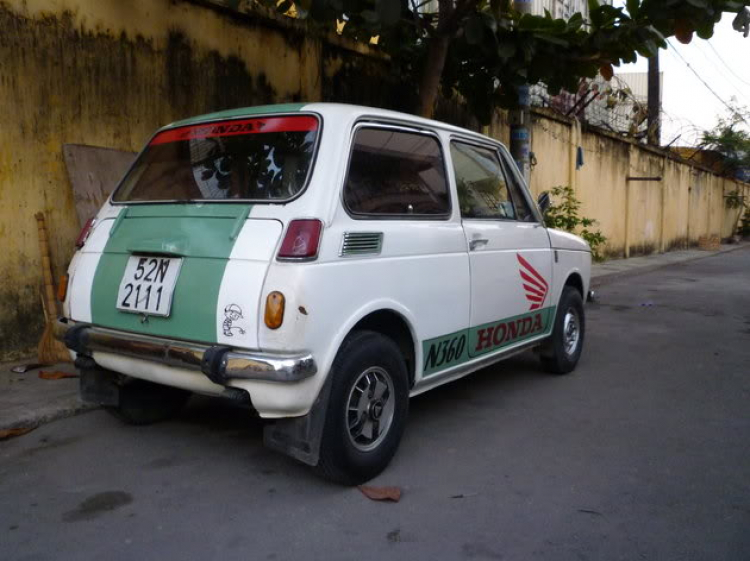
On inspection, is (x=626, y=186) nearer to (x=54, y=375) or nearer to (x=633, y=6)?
(x=633, y=6)

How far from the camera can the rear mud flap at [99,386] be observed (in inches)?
148

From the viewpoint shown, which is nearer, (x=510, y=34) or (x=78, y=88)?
(x=78, y=88)

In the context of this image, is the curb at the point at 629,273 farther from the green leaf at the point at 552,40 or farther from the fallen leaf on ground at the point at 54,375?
the fallen leaf on ground at the point at 54,375

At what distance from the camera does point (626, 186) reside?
61.3ft

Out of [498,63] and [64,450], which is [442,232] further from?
[498,63]

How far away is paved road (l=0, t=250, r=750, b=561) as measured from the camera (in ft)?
9.27

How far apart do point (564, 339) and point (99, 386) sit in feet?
11.8

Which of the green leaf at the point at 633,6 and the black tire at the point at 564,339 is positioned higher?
the green leaf at the point at 633,6

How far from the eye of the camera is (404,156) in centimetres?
384

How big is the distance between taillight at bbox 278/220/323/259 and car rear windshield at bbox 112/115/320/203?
0.22 m

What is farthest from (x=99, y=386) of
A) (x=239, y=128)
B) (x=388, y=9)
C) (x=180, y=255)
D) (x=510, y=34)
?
(x=510, y=34)

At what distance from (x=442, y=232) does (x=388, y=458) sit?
4.25 ft

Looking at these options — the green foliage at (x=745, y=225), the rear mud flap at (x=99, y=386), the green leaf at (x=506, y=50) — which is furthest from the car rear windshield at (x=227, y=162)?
the green foliage at (x=745, y=225)

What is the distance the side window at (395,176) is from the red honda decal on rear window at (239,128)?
282 mm
